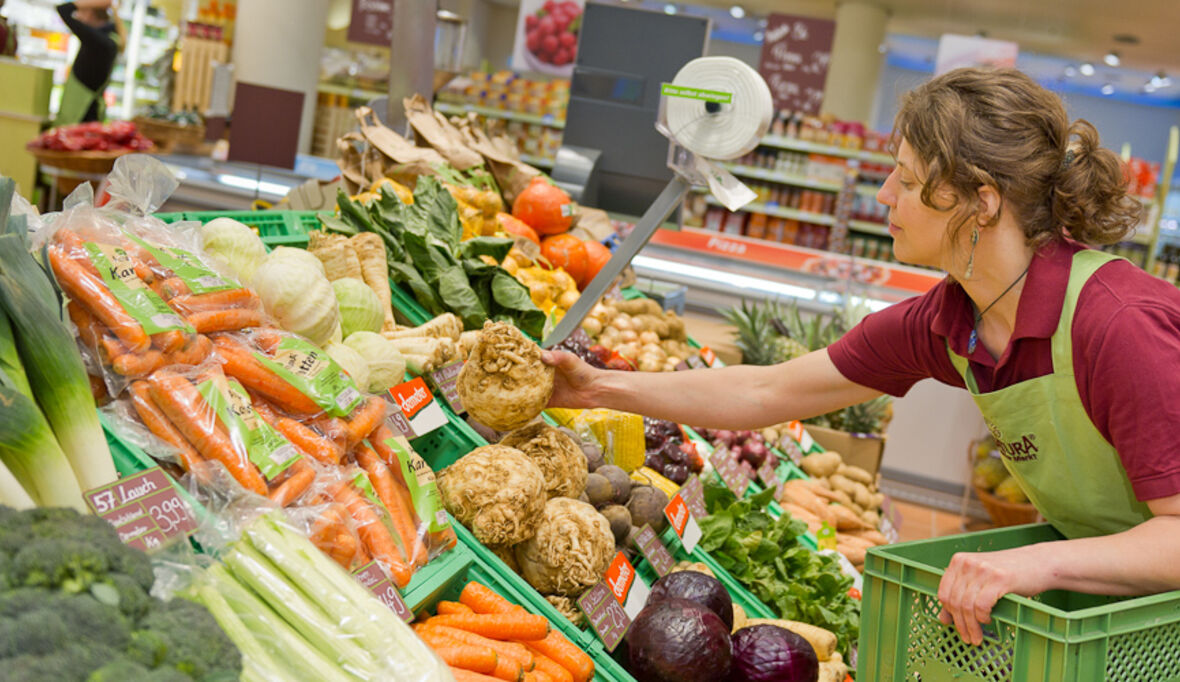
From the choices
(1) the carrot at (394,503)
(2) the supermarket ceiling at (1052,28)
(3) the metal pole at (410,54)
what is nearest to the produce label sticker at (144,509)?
(1) the carrot at (394,503)

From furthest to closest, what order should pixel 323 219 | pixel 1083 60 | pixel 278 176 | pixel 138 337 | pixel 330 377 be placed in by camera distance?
pixel 1083 60 → pixel 278 176 → pixel 323 219 → pixel 330 377 → pixel 138 337

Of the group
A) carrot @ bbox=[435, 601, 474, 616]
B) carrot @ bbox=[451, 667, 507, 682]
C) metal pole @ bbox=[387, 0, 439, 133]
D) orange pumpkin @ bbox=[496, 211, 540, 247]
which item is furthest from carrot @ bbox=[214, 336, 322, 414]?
metal pole @ bbox=[387, 0, 439, 133]

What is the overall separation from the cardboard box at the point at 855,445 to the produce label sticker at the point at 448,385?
2.44 meters

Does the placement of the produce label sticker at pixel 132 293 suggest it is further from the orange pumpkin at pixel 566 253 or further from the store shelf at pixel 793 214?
the store shelf at pixel 793 214

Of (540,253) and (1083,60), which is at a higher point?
(1083,60)

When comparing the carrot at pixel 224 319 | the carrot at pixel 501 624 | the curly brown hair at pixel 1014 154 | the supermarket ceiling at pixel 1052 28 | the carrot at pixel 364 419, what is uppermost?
the supermarket ceiling at pixel 1052 28

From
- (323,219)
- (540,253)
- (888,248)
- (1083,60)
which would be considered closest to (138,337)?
(323,219)

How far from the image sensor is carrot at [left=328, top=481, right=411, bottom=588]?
5.31ft

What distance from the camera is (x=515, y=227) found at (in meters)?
3.62

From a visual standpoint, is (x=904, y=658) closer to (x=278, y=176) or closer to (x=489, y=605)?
(x=489, y=605)

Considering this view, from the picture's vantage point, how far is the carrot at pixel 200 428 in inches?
59.1

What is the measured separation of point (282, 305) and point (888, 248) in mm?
9074

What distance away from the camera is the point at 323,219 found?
105 inches

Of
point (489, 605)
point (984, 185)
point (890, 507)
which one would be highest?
point (984, 185)
